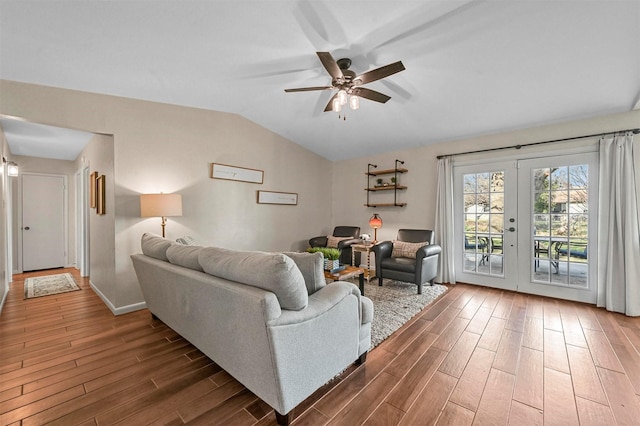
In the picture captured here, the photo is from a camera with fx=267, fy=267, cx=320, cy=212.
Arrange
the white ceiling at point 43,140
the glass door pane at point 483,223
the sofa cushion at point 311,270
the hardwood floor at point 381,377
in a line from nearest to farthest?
the hardwood floor at point 381,377
the sofa cushion at point 311,270
the white ceiling at point 43,140
the glass door pane at point 483,223

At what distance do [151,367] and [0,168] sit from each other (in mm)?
3514

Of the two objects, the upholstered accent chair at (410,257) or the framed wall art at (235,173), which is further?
the framed wall art at (235,173)

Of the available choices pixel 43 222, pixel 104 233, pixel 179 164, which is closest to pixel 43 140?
pixel 104 233

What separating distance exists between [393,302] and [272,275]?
2.52 m

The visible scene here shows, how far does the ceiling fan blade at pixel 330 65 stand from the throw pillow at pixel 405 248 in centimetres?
283

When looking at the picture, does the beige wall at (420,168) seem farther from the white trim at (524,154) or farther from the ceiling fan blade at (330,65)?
the ceiling fan blade at (330,65)

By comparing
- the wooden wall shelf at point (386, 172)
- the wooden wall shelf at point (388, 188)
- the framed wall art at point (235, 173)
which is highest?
the wooden wall shelf at point (386, 172)

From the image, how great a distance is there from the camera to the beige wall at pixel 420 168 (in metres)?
3.50

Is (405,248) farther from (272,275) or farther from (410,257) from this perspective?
(272,275)

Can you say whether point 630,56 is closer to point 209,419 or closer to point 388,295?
point 388,295

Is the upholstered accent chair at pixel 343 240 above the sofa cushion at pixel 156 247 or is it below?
below

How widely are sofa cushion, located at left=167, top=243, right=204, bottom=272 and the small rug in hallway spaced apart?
3.26m

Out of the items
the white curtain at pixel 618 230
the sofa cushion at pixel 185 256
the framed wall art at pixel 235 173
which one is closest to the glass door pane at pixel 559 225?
the white curtain at pixel 618 230

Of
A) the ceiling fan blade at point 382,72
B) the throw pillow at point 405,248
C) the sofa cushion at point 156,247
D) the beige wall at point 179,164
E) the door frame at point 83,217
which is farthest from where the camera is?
the door frame at point 83,217
